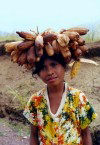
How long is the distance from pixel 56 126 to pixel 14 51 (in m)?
0.61

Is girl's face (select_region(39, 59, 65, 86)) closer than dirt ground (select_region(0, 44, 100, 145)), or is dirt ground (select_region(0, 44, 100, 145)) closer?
girl's face (select_region(39, 59, 65, 86))

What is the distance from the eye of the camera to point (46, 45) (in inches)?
118

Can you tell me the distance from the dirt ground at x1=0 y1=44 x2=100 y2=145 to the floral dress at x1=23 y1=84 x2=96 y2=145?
2.70 m

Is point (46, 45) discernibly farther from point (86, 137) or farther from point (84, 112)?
point (86, 137)

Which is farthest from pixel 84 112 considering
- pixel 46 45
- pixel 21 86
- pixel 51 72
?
pixel 21 86

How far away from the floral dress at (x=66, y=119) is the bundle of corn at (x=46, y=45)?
288 millimetres

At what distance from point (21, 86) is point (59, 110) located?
4648mm

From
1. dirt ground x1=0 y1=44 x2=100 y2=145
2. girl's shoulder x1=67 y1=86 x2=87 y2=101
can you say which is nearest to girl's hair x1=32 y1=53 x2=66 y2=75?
girl's shoulder x1=67 y1=86 x2=87 y2=101

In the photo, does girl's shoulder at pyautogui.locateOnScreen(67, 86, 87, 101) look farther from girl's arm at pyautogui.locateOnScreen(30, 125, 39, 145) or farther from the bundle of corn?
girl's arm at pyautogui.locateOnScreen(30, 125, 39, 145)

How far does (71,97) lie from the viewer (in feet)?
10.2

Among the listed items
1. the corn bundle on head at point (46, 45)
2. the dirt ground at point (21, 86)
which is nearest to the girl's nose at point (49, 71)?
the corn bundle on head at point (46, 45)

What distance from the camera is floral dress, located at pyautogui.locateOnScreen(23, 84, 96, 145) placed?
3.05 m

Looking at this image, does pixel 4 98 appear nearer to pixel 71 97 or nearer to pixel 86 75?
pixel 86 75

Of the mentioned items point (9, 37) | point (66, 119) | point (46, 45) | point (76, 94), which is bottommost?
point (9, 37)
